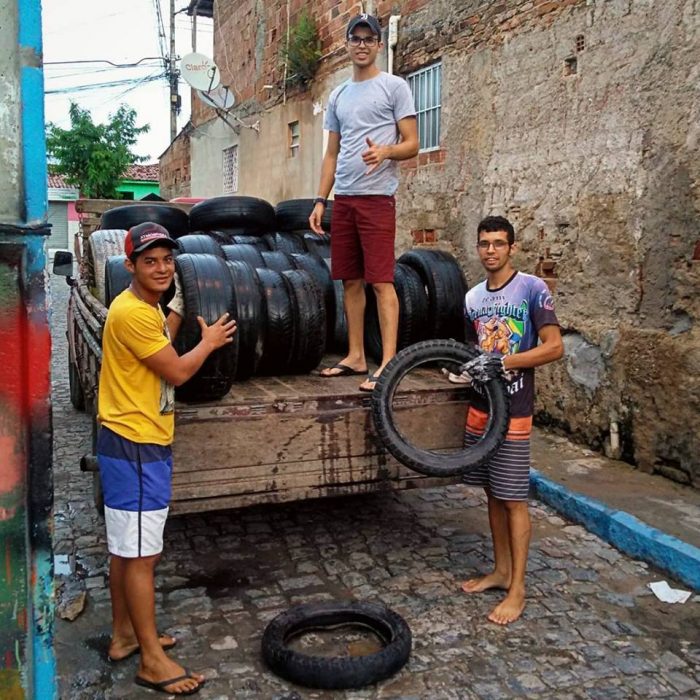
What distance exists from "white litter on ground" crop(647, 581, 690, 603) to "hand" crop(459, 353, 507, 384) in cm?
155

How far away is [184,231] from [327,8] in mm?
5989

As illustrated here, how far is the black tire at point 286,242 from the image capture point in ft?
19.5

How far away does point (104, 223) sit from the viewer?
7.23m

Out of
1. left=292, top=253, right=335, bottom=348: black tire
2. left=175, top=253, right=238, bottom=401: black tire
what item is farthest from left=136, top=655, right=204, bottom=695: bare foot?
left=292, top=253, right=335, bottom=348: black tire

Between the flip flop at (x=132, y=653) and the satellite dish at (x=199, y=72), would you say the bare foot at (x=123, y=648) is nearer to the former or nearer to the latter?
the flip flop at (x=132, y=653)

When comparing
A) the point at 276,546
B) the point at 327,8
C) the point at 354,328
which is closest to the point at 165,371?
the point at 354,328

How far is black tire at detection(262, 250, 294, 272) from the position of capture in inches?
187

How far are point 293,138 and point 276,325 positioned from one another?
1003 centimetres

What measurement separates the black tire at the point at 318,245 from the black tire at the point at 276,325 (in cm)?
160

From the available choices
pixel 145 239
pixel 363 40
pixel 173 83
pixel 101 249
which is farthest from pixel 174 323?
pixel 173 83

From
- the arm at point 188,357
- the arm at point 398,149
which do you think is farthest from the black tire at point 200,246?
the arm at point 188,357

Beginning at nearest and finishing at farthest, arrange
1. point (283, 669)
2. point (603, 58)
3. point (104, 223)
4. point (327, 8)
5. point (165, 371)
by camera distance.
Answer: point (165, 371) → point (283, 669) → point (603, 58) → point (104, 223) → point (327, 8)

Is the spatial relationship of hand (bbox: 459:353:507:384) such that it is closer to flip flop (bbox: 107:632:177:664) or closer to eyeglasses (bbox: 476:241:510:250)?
eyeglasses (bbox: 476:241:510:250)

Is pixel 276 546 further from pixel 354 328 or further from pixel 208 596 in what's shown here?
pixel 354 328
